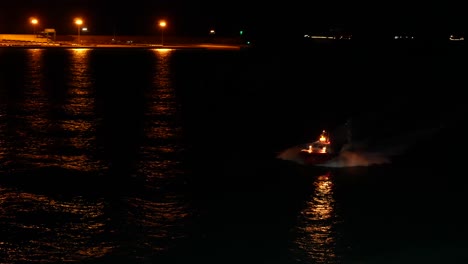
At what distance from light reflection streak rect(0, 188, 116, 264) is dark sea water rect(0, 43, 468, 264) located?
61 millimetres

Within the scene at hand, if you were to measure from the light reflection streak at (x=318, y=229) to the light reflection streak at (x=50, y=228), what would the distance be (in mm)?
5205

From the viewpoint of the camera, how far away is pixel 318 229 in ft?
68.5

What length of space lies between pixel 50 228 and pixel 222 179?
8.35 meters

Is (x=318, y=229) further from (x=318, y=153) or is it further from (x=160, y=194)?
(x=318, y=153)

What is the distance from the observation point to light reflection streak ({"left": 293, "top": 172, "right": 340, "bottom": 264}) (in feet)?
61.5

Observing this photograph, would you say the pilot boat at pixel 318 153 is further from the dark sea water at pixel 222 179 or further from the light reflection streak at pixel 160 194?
the light reflection streak at pixel 160 194

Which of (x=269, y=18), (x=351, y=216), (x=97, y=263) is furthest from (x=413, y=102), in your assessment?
(x=269, y=18)

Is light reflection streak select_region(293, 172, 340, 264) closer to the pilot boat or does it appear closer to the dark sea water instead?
the dark sea water

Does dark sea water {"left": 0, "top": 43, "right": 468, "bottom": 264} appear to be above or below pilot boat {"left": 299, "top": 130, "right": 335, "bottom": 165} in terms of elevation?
Result: below

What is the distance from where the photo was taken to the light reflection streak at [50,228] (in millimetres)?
18547

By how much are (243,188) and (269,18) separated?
170064mm

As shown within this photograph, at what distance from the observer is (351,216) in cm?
2266

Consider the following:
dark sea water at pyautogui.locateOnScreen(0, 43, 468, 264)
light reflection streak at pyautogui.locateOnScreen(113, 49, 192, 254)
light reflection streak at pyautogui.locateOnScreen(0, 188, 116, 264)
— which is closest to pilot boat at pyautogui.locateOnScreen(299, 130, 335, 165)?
dark sea water at pyautogui.locateOnScreen(0, 43, 468, 264)

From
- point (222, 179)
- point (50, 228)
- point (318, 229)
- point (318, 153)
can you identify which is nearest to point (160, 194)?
point (222, 179)
